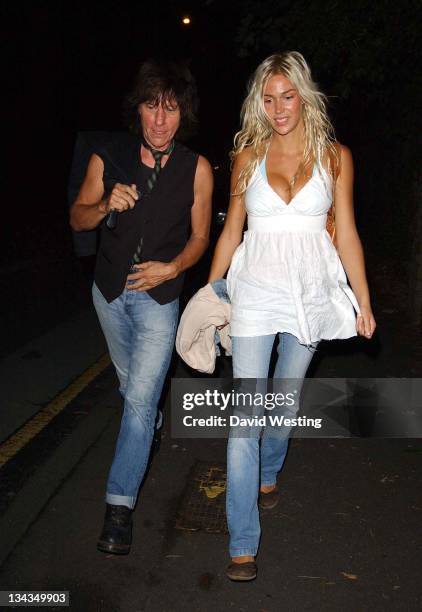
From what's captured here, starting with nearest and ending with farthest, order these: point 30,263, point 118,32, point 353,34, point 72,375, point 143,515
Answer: point 143,515 < point 72,375 < point 353,34 < point 30,263 < point 118,32

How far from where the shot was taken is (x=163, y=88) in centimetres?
304

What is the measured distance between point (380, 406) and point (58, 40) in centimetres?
1905

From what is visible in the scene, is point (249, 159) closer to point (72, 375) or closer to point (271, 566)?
point (271, 566)

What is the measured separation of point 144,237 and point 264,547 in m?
1.73

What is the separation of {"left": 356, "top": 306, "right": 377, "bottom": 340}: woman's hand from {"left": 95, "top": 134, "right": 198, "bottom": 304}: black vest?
3.20 feet

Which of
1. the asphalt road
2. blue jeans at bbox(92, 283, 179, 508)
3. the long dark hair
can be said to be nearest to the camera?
the asphalt road

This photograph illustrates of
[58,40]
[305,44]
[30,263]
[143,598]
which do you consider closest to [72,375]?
[143,598]

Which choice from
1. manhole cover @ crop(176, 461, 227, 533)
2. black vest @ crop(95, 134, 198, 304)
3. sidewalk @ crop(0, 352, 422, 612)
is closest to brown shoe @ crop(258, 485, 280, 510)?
sidewalk @ crop(0, 352, 422, 612)

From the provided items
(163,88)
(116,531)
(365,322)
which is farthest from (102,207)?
(116,531)

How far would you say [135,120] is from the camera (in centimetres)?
319

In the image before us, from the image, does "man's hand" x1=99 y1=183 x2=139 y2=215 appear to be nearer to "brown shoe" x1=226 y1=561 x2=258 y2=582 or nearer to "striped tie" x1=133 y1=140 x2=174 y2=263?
"striped tie" x1=133 y1=140 x2=174 y2=263

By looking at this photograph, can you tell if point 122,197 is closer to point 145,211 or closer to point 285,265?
point 145,211

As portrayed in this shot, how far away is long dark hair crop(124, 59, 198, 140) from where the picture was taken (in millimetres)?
3037

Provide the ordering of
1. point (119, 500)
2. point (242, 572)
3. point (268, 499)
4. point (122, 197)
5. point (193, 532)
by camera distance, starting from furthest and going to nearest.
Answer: point (268, 499) < point (193, 532) < point (119, 500) < point (242, 572) < point (122, 197)
